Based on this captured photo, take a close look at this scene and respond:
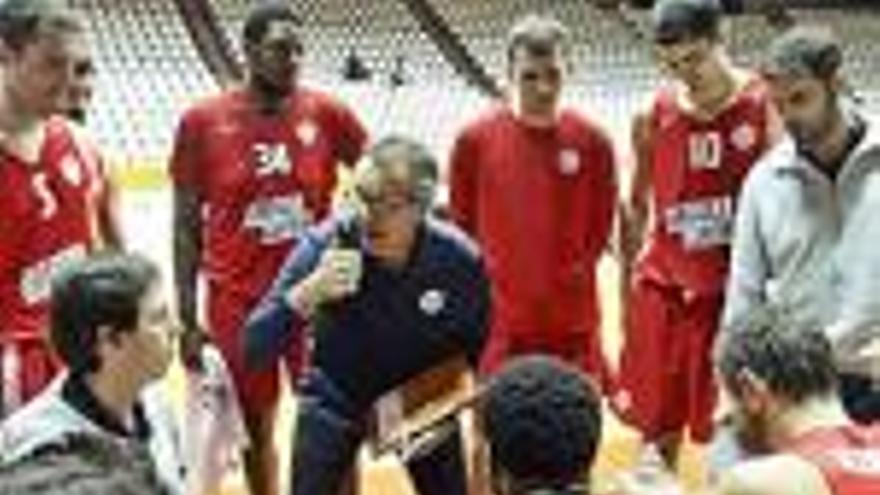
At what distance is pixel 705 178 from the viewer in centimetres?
676

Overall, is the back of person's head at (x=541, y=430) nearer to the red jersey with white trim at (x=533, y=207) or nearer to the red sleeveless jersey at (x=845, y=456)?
the red sleeveless jersey at (x=845, y=456)

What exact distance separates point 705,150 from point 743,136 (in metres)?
0.13

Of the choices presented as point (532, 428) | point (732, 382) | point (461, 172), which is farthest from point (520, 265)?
point (532, 428)

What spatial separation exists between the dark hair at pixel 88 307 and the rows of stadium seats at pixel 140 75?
9.10 metres

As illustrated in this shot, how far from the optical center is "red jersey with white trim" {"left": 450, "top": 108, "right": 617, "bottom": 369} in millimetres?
6711

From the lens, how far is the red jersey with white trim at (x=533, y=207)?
6711mm

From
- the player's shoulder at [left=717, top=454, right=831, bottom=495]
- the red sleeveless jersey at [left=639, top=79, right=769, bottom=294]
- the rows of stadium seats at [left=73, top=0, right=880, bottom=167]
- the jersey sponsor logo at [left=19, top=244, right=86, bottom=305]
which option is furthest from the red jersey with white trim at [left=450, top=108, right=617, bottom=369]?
the rows of stadium seats at [left=73, top=0, right=880, bottom=167]

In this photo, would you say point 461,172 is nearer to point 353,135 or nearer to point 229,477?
point 353,135

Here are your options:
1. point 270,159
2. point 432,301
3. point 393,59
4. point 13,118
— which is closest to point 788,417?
point 432,301

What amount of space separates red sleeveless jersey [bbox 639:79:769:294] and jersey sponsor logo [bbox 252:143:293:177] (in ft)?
3.83

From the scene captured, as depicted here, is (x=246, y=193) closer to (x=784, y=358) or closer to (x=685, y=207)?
(x=685, y=207)

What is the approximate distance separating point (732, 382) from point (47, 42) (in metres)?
2.00

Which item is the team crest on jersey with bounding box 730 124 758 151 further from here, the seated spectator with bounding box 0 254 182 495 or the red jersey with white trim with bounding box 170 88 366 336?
the seated spectator with bounding box 0 254 182 495

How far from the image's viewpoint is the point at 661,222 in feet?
22.5
